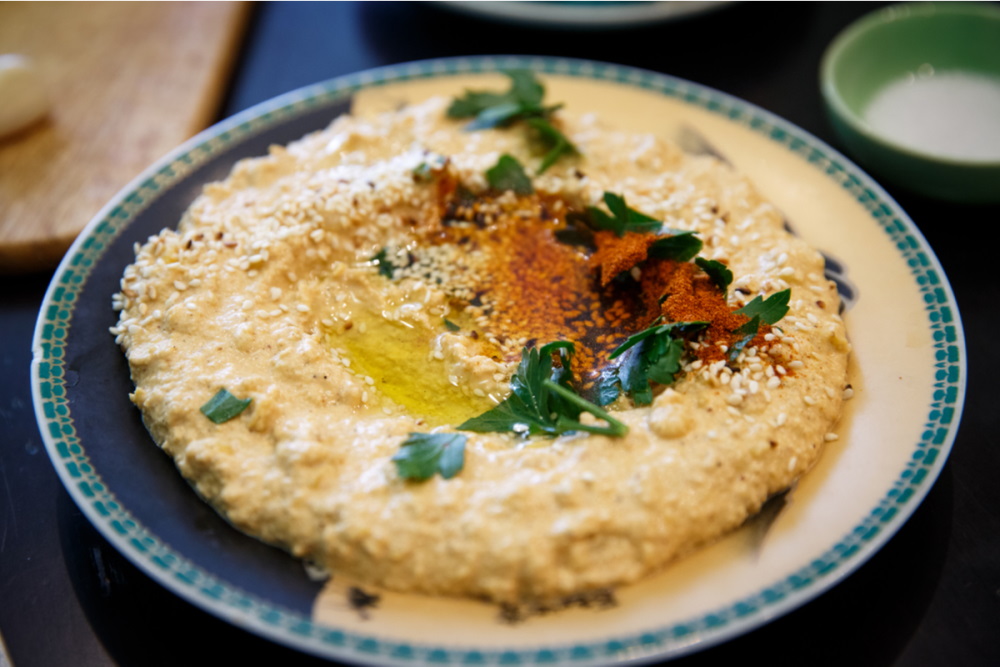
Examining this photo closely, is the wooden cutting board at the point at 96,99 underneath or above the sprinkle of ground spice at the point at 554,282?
above

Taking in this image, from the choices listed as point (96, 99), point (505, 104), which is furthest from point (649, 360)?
point (96, 99)

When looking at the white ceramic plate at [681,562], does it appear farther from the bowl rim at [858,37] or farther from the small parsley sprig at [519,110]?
the small parsley sprig at [519,110]

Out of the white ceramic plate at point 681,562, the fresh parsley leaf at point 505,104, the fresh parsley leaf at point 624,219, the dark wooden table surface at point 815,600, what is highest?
the fresh parsley leaf at point 505,104

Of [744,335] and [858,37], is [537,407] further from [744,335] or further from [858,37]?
[858,37]

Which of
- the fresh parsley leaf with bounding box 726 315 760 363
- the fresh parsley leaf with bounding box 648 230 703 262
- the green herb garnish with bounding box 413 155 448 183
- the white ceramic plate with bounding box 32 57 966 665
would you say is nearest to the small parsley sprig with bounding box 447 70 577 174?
the green herb garnish with bounding box 413 155 448 183

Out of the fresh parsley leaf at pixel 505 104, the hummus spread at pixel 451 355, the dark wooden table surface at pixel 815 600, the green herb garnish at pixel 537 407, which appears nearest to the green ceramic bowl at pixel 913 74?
the dark wooden table surface at pixel 815 600

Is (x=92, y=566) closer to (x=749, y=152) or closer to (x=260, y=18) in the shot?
(x=749, y=152)

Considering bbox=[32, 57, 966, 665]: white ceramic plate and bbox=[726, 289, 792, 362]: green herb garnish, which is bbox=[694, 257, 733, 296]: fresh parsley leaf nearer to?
bbox=[726, 289, 792, 362]: green herb garnish

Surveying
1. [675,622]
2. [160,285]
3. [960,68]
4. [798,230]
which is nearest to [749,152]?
[798,230]
